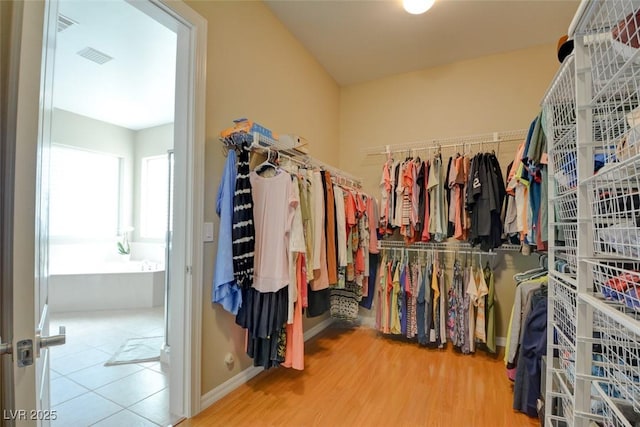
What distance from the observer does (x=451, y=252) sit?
9.76 ft

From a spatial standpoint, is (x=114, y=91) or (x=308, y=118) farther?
(x=114, y=91)

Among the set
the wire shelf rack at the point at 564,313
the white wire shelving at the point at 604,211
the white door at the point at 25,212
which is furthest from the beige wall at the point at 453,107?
the white door at the point at 25,212

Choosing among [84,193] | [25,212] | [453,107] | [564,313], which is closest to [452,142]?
[453,107]

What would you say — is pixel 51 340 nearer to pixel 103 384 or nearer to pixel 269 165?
pixel 269 165

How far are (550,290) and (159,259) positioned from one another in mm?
5305

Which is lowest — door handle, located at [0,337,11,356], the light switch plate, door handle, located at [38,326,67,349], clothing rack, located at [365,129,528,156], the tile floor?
the tile floor

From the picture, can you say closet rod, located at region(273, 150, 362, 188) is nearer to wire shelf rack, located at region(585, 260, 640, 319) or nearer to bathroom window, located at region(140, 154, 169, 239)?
wire shelf rack, located at region(585, 260, 640, 319)

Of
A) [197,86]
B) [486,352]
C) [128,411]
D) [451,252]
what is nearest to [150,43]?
[197,86]

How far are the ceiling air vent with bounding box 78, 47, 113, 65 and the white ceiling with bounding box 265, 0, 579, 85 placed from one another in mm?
1928

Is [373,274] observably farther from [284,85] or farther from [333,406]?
[284,85]

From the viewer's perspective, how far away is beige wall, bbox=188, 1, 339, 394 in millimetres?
1817

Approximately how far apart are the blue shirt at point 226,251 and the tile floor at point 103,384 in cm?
75

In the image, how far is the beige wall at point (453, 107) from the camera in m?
2.77

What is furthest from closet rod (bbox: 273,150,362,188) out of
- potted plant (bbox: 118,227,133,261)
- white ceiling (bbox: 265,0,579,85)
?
potted plant (bbox: 118,227,133,261)
